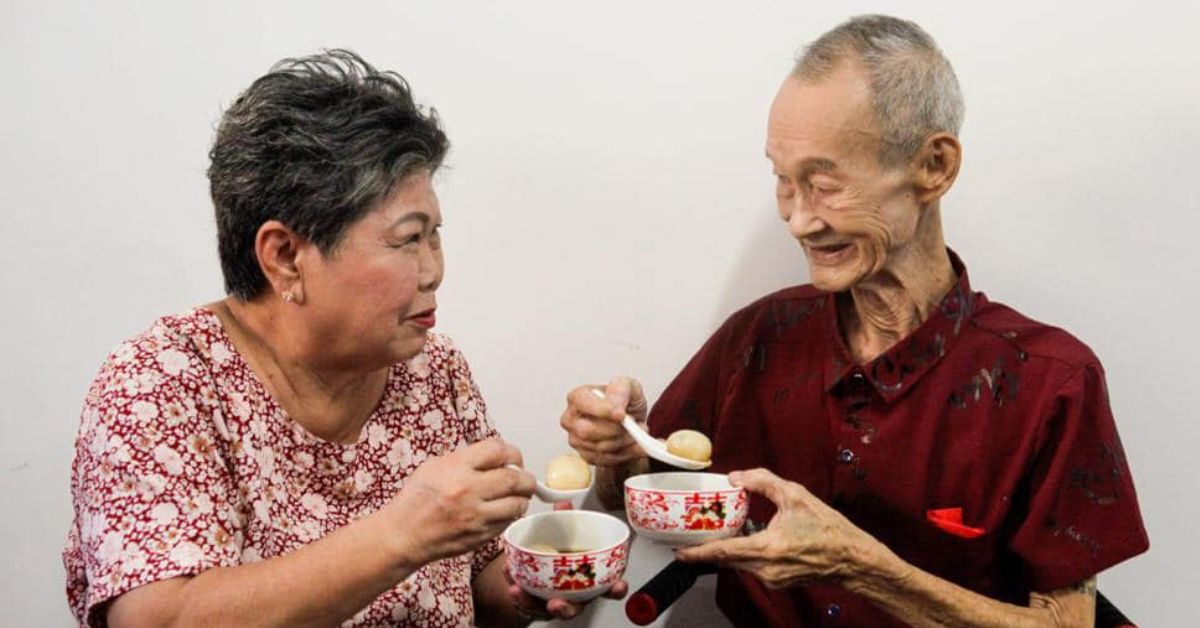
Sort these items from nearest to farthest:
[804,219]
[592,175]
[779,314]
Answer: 1. [804,219]
2. [779,314]
3. [592,175]

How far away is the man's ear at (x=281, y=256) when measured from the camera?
142cm

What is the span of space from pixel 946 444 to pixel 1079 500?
202 mm

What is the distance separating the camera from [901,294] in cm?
169

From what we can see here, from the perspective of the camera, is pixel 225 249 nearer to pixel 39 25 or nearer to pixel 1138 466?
pixel 39 25

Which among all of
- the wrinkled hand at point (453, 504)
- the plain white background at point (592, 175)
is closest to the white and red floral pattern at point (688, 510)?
the wrinkled hand at point (453, 504)

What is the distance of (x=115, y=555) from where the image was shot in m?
1.29

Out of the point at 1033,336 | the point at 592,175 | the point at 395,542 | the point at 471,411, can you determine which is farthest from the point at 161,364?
the point at 1033,336

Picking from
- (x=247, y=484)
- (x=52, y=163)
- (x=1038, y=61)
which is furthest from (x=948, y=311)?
(x=52, y=163)

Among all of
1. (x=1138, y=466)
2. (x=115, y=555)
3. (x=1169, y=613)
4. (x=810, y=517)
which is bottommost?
(x=1169, y=613)

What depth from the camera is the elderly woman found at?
129 centimetres

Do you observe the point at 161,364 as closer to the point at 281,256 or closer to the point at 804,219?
the point at 281,256

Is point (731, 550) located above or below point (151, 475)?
below

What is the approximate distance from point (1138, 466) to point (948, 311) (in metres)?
0.62

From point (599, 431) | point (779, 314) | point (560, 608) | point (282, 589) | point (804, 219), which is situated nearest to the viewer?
point (282, 589)
